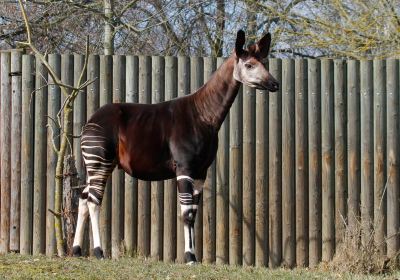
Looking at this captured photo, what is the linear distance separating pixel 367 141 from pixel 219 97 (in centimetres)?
235

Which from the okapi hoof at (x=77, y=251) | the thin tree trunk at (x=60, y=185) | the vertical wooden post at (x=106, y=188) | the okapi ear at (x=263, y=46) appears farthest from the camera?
the vertical wooden post at (x=106, y=188)

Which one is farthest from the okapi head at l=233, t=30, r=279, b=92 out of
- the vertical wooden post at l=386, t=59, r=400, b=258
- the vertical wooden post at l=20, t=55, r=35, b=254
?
the vertical wooden post at l=20, t=55, r=35, b=254

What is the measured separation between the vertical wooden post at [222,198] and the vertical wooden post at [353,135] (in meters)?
1.42

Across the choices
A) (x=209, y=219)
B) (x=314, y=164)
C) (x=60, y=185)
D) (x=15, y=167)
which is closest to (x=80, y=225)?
(x=60, y=185)

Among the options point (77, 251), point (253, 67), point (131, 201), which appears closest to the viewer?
point (253, 67)

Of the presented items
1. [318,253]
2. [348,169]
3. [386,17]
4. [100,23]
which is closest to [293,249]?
[318,253]

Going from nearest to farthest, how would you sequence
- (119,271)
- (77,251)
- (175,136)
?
(119,271) → (175,136) → (77,251)

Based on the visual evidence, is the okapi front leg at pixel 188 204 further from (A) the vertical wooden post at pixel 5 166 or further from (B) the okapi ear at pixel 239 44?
(A) the vertical wooden post at pixel 5 166

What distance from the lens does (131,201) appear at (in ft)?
30.9

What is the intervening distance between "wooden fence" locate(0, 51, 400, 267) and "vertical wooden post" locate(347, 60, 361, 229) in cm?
1

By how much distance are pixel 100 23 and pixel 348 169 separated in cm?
741

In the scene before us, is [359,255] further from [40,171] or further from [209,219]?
[40,171]

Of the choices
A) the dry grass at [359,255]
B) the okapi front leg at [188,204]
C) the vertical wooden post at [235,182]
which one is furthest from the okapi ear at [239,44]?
the dry grass at [359,255]

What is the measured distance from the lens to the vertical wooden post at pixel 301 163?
948 cm
